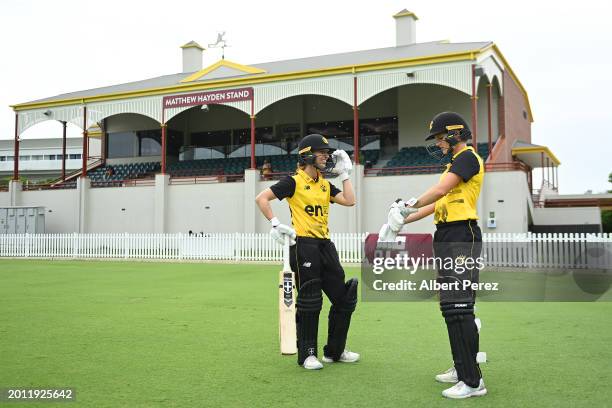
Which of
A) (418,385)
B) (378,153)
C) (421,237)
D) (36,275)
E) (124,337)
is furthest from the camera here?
(378,153)

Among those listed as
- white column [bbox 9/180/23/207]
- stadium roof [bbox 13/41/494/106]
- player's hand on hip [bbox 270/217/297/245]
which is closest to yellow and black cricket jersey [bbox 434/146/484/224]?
player's hand on hip [bbox 270/217/297/245]

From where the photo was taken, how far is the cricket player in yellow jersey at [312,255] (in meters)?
4.95

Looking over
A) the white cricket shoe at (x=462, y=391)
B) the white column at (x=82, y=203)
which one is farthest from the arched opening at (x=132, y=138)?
the white cricket shoe at (x=462, y=391)

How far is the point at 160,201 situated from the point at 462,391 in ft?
79.2

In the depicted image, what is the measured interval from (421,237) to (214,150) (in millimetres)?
16804

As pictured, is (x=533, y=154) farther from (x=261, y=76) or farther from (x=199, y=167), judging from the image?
(x=199, y=167)

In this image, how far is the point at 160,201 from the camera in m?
26.8

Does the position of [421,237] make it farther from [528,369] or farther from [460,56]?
[528,369]

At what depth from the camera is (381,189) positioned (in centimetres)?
2333

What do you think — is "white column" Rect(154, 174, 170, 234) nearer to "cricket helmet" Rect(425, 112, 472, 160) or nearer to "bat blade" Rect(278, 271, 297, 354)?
"bat blade" Rect(278, 271, 297, 354)

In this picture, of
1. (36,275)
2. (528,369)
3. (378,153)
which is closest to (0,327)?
(528,369)

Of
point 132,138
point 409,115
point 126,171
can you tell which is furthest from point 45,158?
point 409,115

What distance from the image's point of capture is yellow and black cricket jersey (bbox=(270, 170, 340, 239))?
5.07 meters

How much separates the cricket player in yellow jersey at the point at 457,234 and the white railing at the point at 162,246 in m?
14.7
